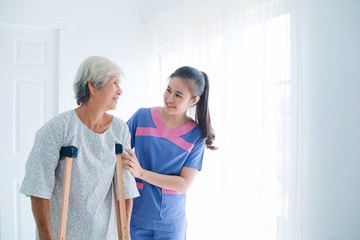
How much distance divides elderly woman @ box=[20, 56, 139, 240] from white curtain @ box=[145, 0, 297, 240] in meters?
0.92

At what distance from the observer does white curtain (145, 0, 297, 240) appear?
1749 millimetres

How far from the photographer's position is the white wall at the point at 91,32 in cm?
302

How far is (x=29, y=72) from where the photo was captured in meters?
3.05

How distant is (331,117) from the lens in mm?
1514

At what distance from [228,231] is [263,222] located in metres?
0.36

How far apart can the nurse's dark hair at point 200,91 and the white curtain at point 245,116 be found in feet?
1.11

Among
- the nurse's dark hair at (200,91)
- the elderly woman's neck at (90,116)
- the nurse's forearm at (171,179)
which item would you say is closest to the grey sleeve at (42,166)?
the elderly woman's neck at (90,116)

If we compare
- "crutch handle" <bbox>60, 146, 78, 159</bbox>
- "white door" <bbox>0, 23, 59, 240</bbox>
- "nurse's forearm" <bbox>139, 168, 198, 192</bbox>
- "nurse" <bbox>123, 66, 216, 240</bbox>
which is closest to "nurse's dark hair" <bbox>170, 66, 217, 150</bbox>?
"nurse" <bbox>123, 66, 216, 240</bbox>

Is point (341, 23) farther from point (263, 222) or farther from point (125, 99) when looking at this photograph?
point (125, 99)

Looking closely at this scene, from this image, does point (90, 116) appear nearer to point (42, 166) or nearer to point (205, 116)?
point (42, 166)

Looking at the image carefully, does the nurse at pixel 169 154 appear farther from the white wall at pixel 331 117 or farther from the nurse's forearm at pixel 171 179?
the white wall at pixel 331 117

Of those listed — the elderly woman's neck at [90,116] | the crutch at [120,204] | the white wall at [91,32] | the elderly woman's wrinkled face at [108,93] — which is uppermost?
the white wall at [91,32]

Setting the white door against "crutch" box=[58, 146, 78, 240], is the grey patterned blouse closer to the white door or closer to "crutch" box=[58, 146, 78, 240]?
"crutch" box=[58, 146, 78, 240]

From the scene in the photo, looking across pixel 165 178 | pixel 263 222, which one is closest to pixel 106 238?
pixel 165 178
